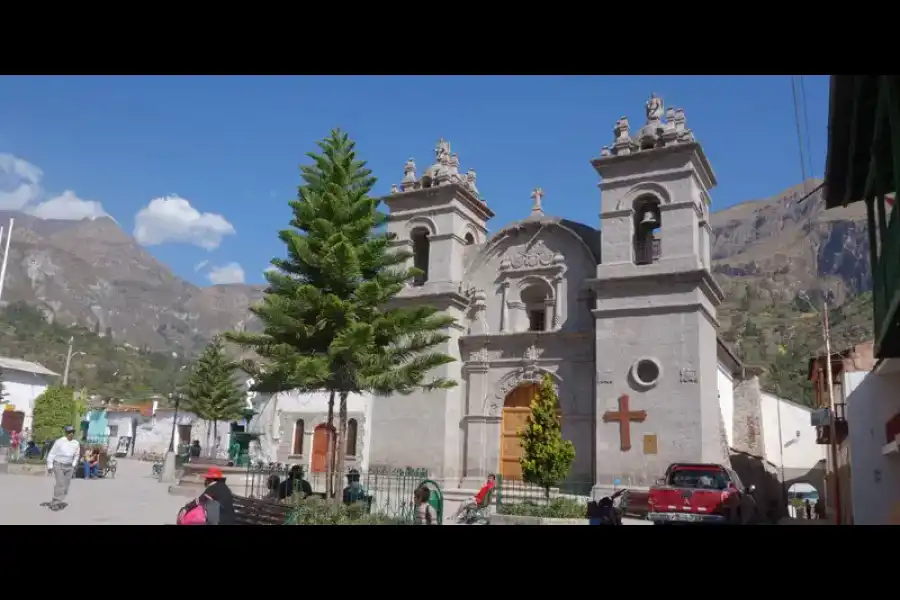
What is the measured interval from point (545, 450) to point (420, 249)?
933 cm

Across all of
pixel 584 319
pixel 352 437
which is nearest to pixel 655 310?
pixel 584 319

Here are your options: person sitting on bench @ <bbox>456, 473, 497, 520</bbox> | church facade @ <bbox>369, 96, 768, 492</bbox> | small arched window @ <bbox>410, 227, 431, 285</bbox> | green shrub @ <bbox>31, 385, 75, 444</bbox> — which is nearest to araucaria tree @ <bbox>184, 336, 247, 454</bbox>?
green shrub @ <bbox>31, 385, 75, 444</bbox>

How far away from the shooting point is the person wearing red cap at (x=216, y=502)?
7375 mm

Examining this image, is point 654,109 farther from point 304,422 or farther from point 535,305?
point 304,422

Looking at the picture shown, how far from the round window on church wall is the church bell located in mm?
4014

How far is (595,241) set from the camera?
20391 mm

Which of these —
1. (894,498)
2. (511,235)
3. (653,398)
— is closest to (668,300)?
(653,398)

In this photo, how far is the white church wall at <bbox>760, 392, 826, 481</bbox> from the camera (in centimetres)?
2817

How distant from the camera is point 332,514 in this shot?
11000 millimetres

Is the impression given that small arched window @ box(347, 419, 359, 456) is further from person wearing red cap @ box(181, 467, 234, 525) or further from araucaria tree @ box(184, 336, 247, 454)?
person wearing red cap @ box(181, 467, 234, 525)

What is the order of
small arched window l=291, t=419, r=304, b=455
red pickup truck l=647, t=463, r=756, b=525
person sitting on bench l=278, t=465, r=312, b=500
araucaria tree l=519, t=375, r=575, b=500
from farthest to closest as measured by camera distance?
small arched window l=291, t=419, r=304, b=455
araucaria tree l=519, t=375, r=575, b=500
person sitting on bench l=278, t=465, r=312, b=500
red pickup truck l=647, t=463, r=756, b=525
